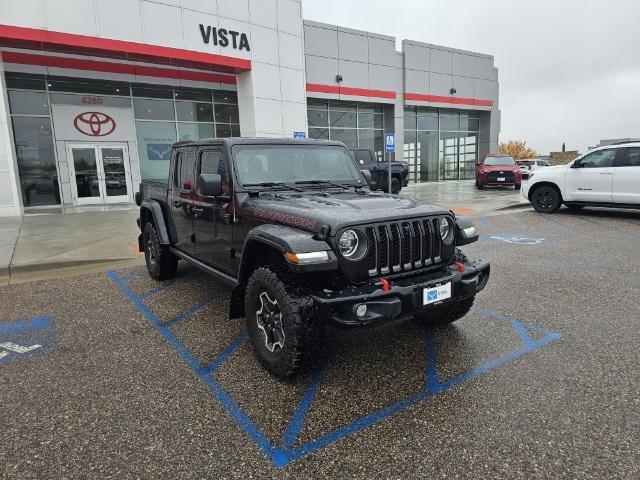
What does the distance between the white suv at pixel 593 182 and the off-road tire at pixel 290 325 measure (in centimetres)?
1003

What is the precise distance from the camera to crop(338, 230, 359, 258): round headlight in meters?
3.01

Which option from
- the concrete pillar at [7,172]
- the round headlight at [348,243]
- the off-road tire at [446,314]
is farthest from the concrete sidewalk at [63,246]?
the round headlight at [348,243]

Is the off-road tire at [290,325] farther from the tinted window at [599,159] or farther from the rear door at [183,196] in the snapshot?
the tinted window at [599,159]

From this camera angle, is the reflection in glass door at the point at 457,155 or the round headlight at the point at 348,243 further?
the reflection in glass door at the point at 457,155

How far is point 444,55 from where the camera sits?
2628 centimetres

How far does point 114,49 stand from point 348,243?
47.8 feet

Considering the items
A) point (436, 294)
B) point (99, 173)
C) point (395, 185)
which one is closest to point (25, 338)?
point (436, 294)

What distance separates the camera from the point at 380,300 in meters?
2.87

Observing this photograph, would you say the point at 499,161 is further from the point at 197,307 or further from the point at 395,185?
the point at 197,307

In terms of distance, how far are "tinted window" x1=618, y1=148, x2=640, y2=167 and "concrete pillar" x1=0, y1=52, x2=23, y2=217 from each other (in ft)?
54.0

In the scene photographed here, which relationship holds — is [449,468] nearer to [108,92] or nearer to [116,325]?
[116,325]

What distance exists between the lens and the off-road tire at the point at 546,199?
11500 millimetres

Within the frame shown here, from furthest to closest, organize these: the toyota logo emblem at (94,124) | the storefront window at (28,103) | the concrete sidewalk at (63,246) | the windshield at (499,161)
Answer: the windshield at (499,161) → the toyota logo emblem at (94,124) → the storefront window at (28,103) → the concrete sidewalk at (63,246)

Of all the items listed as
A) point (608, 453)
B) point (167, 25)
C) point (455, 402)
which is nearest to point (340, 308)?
point (455, 402)
